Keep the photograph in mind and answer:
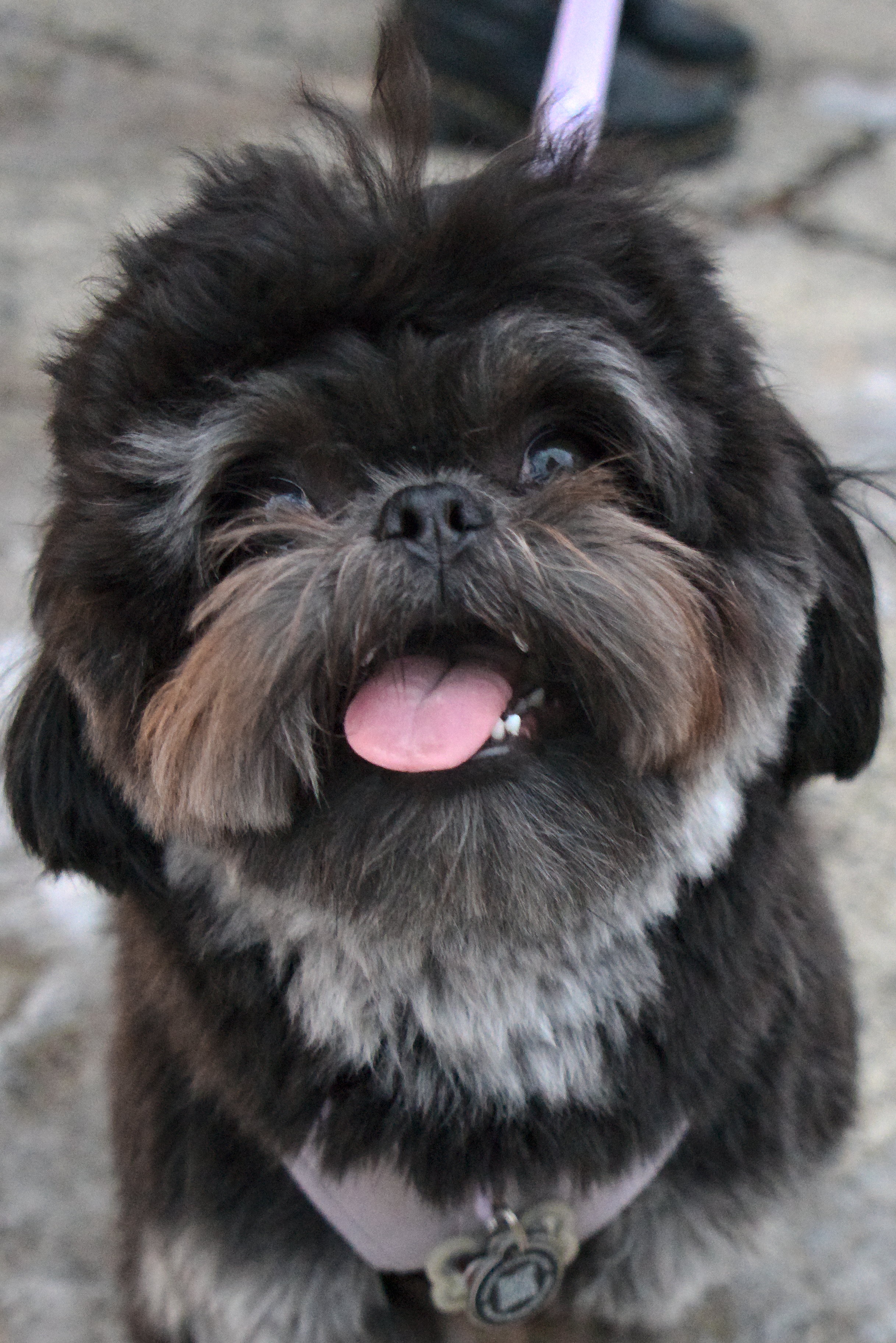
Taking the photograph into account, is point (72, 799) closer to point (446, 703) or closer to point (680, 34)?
point (446, 703)

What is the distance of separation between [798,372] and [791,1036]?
223cm

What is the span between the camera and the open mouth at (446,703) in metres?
1.21

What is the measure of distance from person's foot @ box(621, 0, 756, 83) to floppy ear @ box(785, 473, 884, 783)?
3354 mm

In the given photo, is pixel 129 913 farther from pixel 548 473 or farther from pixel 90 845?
pixel 548 473

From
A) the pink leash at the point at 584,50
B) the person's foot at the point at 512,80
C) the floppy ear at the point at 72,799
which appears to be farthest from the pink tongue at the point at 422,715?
the person's foot at the point at 512,80

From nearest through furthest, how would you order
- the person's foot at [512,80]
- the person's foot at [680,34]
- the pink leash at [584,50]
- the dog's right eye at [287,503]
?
the dog's right eye at [287,503] → the pink leash at [584,50] → the person's foot at [512,80] → the person's foot at [680,34]

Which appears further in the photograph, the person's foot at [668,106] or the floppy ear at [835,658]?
the person's foot at [668,106]

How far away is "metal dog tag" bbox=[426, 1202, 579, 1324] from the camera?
143 centimetres

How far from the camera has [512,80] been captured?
3965 mm

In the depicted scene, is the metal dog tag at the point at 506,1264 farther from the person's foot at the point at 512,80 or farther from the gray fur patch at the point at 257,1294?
the person's foot at the point at 512,80

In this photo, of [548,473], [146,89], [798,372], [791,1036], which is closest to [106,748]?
[548,473]

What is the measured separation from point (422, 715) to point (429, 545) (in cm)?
16

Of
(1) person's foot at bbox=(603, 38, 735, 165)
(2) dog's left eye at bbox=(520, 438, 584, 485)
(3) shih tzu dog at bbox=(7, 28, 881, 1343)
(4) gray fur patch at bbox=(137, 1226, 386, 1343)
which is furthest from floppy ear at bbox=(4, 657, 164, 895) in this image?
(1) person's foot at bbox=(603, 38, 735, 165)

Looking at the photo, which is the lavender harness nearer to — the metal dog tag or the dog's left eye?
the metal dog tag
